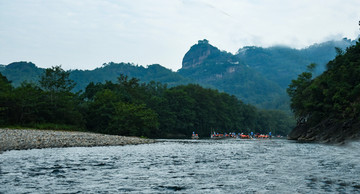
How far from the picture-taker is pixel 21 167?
A: 20031 mm

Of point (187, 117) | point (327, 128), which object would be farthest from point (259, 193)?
point (187, 117)

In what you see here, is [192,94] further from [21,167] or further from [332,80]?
[21,167]

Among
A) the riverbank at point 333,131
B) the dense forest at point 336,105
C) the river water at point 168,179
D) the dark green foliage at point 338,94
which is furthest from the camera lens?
the dark green foliage at point 338,94

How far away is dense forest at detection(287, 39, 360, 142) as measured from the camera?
5949cm

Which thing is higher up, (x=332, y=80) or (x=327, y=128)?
(x=332, y=80)

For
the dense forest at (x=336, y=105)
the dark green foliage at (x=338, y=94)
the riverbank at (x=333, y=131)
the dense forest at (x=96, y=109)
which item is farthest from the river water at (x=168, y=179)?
the dark green foliage at (x=338, y=94)

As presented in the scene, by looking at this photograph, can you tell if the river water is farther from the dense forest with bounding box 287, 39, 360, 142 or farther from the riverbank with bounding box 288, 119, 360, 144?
the dense forest with bounding box 287, 39, 360, 142

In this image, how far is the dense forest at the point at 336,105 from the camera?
59.5m

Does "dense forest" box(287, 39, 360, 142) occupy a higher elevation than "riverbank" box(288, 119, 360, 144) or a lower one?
higher

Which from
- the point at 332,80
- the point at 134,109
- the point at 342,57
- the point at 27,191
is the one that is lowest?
the point at 27,191

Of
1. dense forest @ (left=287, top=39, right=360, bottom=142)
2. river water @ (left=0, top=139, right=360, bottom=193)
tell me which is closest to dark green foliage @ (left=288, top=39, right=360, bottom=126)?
dense forest @ (left=287, top=39, right=360, bottom=142)

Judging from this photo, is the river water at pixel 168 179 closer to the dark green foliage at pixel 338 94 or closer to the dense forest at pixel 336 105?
the dense forest at pixel 336 105

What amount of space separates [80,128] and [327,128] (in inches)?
2139

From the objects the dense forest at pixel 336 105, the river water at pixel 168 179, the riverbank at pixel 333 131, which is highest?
the dense forest at pixel 336 105
